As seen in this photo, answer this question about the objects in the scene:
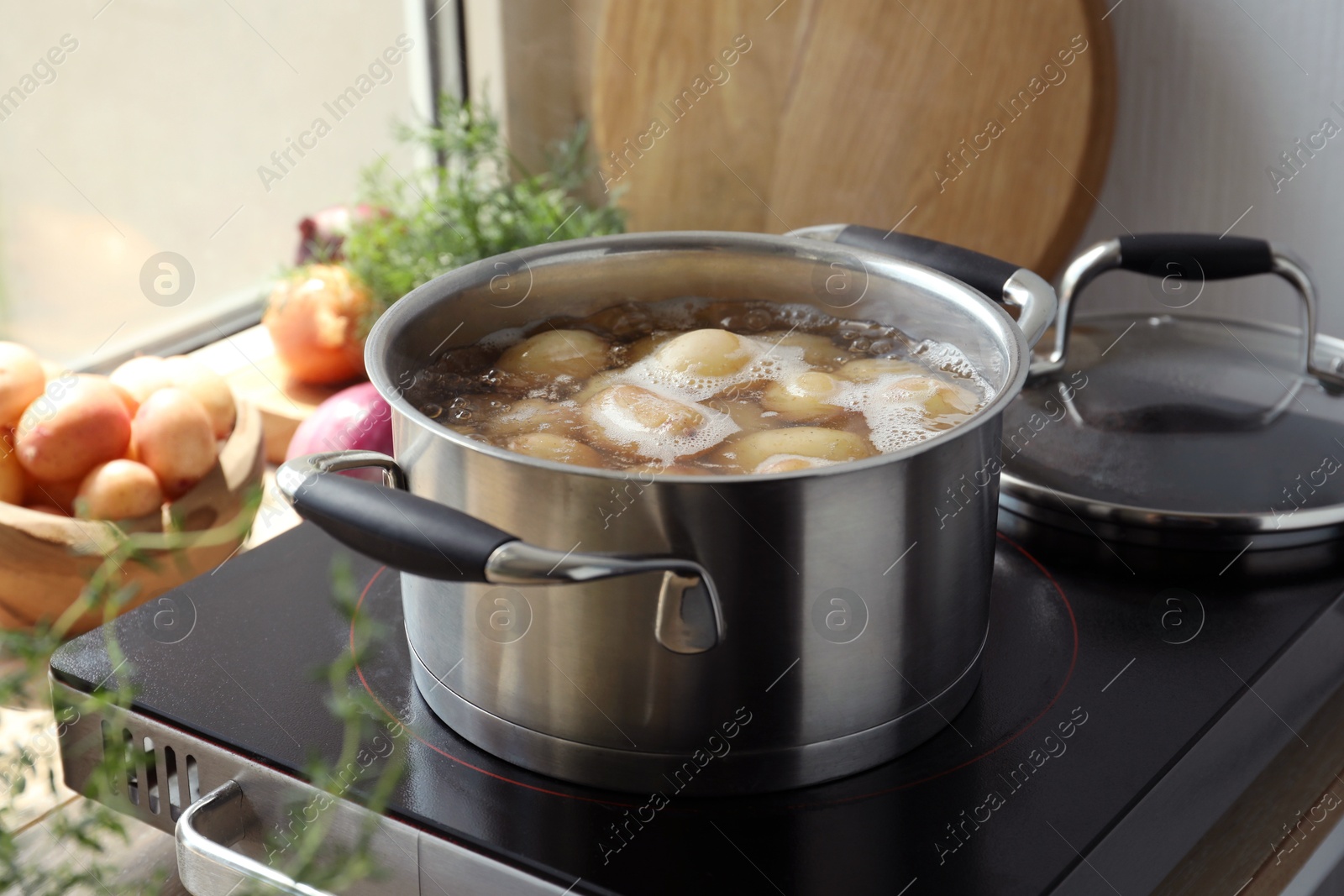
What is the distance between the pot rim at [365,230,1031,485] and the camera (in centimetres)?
44

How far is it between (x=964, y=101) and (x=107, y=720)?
2.87 feet

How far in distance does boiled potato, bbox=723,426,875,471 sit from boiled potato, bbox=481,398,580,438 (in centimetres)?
8

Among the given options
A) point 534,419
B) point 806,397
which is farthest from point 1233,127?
point 534,419

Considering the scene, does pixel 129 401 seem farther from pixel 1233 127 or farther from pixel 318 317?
pixel 1233 127

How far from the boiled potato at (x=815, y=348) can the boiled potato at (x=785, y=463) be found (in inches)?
4.8

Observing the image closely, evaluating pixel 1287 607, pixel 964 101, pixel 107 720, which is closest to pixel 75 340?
pixel 107 720

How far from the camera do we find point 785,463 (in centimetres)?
54

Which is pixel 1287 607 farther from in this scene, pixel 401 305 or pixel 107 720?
pixel 107 720

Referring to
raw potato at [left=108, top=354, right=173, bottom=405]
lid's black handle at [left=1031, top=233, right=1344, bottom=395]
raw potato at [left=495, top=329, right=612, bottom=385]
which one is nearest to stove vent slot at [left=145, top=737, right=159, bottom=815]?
raw potato at [left=495, top=329, right=612, bottom=385]

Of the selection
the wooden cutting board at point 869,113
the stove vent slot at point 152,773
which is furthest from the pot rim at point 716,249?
the wooden cutting board at point 869,113

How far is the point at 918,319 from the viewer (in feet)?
2.11

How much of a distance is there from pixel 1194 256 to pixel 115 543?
70 cm

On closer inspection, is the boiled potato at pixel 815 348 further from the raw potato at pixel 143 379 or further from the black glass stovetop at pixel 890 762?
the raw potato at pixel 143 379

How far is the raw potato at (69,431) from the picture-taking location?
0.80 metres
